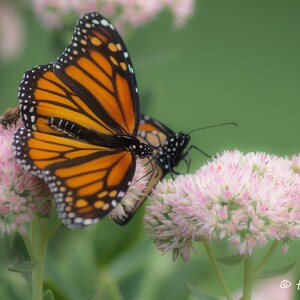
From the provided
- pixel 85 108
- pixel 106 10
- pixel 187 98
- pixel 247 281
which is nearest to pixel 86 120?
pixel 85 108

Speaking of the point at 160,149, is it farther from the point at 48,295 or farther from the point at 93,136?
the point at 48,295

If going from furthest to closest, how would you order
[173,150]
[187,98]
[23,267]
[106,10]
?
[187,98], [106,10], [173,150], [23,267]

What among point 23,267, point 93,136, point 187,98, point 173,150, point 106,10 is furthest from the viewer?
point 187,98

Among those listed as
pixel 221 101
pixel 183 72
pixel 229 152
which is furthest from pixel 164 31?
pixel 229 152

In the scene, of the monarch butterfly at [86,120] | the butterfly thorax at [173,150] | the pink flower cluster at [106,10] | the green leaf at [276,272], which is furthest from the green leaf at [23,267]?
the pink flower cluster at [106,10]

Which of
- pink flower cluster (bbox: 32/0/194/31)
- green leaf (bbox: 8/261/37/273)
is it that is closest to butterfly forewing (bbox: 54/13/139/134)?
green leaf (bbox: 8/261/37/273)

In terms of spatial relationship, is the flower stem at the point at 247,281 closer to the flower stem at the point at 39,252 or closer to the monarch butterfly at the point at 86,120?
the monarch butterfly at the point at 86,120
